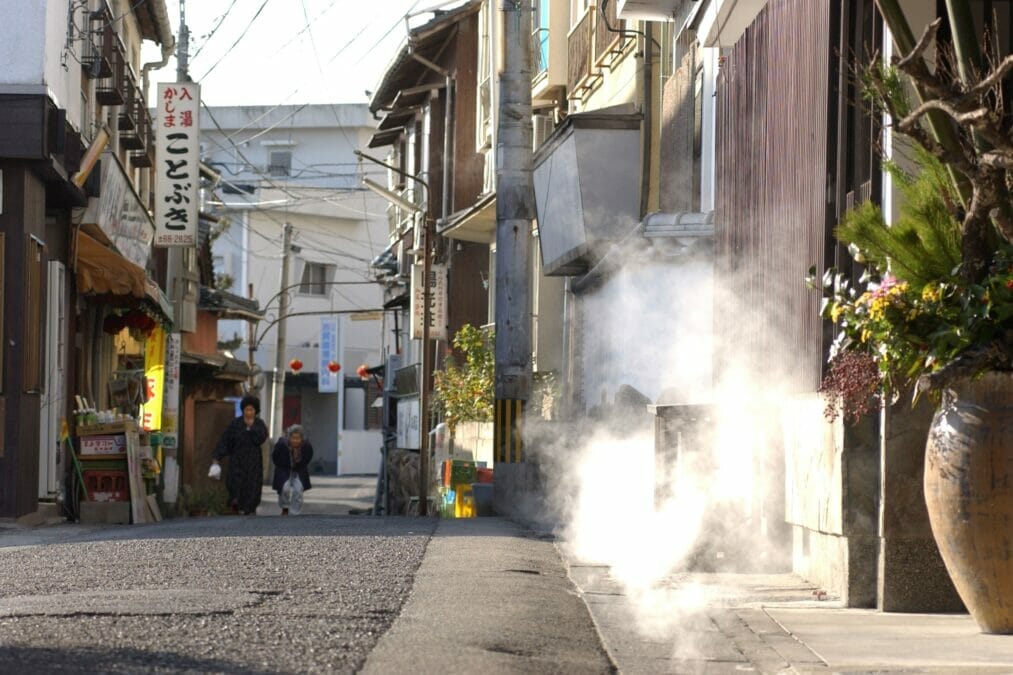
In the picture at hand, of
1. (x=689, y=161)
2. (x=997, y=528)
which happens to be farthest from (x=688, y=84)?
(x=997, y=528)

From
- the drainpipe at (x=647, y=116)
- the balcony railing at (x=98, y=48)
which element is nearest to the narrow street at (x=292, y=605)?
the drainpipe at (x=647, y=116)

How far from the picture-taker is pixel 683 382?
548 inches

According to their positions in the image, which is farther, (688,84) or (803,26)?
(688,84)

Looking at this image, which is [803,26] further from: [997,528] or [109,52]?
[109,52]

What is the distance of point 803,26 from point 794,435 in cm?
243

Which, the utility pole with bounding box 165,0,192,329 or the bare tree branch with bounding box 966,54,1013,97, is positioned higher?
the utility pole with bounding box 165,0,192,329

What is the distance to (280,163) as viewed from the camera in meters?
59.4

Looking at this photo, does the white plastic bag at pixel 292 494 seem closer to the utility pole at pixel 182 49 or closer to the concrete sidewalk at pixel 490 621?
the utility pole at pixel 182 49

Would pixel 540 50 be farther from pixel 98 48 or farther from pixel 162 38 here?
pixel 162 38

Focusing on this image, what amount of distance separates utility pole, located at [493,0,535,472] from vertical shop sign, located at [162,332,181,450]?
271 inches

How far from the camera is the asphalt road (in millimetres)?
5395

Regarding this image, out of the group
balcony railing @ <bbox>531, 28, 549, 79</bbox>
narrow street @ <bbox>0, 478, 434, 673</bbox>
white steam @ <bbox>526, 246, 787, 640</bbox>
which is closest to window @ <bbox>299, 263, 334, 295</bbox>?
balcony railing @ <bbox>531, 28, 549, 79</bbox>

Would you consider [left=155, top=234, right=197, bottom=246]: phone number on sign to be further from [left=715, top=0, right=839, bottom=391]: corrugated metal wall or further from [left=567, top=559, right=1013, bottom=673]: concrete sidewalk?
[left=567, top=559, right=1013, bottom=673]: concrete sidewalk

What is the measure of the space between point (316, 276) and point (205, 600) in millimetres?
50249
